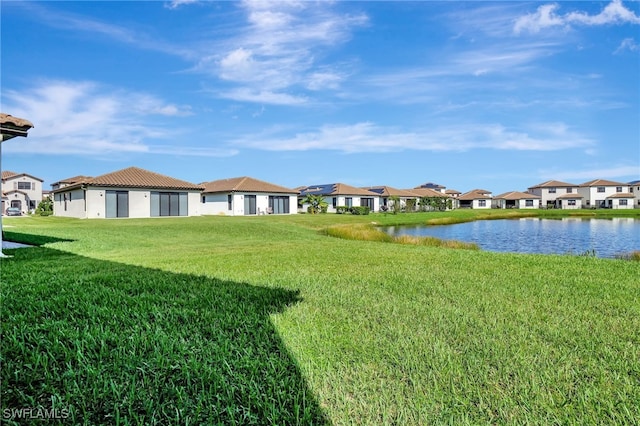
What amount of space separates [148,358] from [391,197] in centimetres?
4698

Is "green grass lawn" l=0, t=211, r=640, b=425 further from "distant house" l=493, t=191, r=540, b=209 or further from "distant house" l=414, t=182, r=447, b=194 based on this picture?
"distant house" l=414, t=182, r=447, b=194

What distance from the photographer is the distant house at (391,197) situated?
48.6m

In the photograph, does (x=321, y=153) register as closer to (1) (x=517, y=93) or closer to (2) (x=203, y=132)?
(2) (x=203, y=132)

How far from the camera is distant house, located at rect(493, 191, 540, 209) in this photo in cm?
7034

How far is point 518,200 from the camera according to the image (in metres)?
70.6

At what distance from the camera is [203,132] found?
2752 centimetres

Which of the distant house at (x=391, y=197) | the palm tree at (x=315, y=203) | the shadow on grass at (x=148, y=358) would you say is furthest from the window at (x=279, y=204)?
the shadow on grass at (x=148, y=358)

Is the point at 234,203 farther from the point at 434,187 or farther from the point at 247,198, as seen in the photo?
the point at 434,187

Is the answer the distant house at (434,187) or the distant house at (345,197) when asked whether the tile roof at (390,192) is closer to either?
the distant house at (345,197)

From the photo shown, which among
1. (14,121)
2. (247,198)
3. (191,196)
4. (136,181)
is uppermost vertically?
(136,181)

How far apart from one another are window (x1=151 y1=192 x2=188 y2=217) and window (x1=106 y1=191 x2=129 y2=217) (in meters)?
1.86

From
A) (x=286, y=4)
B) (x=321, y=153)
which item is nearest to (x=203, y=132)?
(x=321, y=153)

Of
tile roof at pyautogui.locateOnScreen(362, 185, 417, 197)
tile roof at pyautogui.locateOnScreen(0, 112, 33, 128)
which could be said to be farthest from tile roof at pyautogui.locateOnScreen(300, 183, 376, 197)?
tile roof at pyautogui.locateOnScreen(0, 112, 33, 128)

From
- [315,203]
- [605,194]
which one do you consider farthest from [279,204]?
[605,194]
